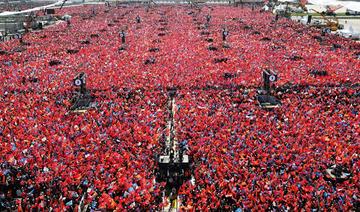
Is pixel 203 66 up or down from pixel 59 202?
up

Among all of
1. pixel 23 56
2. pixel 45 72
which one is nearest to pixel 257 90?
pixel 45 72

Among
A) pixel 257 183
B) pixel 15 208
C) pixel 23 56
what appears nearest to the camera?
pixel 15 208

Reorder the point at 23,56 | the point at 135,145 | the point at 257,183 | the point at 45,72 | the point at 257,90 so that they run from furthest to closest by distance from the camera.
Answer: the point at 23,56 < the point at 45,72 < the point at 257,90 < the point at 135,145 < the point at 257,183

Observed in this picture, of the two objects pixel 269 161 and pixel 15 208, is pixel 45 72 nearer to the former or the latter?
pixel 15 208

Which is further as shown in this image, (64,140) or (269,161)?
(64,140)

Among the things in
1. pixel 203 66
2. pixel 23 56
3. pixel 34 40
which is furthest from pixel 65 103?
pixel 34 40

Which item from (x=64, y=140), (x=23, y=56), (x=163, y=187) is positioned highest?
(x=23, y=56)

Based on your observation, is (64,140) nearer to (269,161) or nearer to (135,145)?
(135,145)
